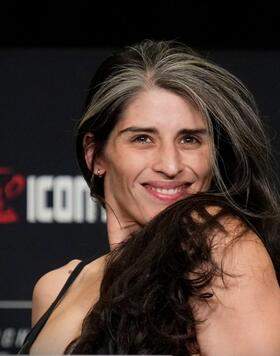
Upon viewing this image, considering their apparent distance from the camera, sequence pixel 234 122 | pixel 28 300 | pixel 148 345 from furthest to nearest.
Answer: pixel 28 300 < pixel 234 122 < pixel 148 345

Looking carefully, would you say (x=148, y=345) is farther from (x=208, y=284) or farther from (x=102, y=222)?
(x=102, y=222)

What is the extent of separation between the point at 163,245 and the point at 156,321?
0.16m

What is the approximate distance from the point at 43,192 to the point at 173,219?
186 cm

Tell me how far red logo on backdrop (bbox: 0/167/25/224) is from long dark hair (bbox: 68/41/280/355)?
A: 137 centimetres

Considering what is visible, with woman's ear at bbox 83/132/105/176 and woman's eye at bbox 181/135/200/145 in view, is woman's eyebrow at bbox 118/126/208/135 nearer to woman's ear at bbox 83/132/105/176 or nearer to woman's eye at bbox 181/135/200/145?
woman's eye at bbox 181/135/200/145

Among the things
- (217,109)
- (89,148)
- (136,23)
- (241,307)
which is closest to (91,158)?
(89,148)

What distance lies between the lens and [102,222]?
4.05 metres

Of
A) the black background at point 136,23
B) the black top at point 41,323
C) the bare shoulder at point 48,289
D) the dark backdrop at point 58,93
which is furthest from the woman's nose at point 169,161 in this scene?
the black background at point 136,23

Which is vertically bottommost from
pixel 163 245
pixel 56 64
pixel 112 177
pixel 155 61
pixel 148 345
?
pixel 148 345

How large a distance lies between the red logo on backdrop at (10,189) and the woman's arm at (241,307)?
2.00 m

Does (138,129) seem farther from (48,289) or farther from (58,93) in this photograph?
(58,93)

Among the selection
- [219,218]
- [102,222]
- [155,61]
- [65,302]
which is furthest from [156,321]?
[102,222]

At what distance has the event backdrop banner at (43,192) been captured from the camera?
4027 millimetres

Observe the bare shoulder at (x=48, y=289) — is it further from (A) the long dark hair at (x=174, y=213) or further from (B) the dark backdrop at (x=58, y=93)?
(B) the dark backdrop at (x=58, y=93)
